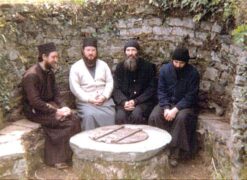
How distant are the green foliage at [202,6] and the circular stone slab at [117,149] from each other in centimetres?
208

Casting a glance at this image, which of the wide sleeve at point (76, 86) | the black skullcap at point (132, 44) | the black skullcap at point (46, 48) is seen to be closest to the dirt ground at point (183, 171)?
the wide sleeve at point (76, 86)

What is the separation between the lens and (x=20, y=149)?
5.80m

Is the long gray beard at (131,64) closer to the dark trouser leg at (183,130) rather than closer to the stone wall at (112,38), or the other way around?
the stone wall at (112,38)

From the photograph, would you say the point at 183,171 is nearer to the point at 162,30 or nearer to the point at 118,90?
the point at 118,90

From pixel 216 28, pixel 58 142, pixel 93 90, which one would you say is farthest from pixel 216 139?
pixel 58 142

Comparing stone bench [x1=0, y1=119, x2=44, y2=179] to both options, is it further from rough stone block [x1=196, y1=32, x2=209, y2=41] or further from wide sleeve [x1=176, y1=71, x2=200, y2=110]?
rough stone block [x1=196, y1=32, x2=209, y2=41]

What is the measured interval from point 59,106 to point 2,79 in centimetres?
97

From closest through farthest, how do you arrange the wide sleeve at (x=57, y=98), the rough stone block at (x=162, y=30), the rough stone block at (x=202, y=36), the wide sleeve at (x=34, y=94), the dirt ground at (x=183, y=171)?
the dirt ground at (x=183, y=171), the wide sleeve at (x=34, y=94), the wide sleeve at (x=57, y=98), the rough stone block at (x=202, y=36), the rough stone block at (x=162, y=30)

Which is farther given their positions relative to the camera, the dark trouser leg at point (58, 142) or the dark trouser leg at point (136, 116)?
the dark trouser leg at point (136, 116)

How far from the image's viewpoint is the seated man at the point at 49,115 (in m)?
6.51

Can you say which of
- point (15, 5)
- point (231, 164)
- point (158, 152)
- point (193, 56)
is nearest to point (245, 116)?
point (231, 164)

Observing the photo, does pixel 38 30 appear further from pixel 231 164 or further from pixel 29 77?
pixel 231 164

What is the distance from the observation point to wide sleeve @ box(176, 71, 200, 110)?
6.69 m

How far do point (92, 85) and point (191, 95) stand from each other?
5.36ft
